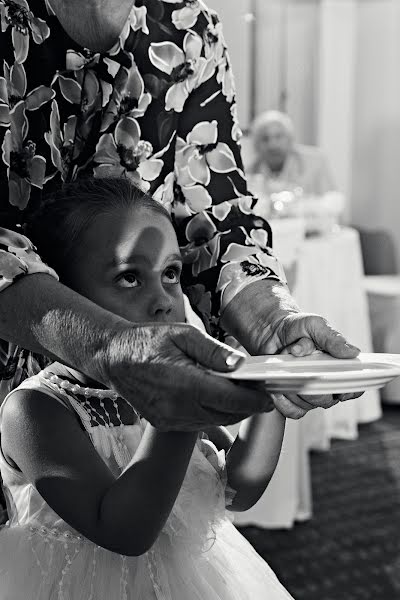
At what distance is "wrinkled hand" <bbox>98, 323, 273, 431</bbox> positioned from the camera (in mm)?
742

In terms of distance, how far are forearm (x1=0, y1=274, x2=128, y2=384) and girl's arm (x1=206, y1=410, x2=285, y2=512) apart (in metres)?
0.33

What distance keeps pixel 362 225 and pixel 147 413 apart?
6.38m

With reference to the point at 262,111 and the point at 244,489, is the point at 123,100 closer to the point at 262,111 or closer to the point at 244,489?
the point at 244,489

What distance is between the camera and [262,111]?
23.4ft

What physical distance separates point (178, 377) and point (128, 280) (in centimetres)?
34

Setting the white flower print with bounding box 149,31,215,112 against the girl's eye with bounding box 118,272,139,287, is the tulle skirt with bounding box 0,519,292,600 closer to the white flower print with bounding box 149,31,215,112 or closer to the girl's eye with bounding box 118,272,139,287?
the girl's eye with bounding box 118,272,139,287

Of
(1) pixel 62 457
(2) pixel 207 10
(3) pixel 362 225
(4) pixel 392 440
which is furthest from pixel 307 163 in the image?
(1) pixel 62 457

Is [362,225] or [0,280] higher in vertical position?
[0,280]

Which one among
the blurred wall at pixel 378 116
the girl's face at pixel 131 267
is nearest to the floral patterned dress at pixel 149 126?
the girl's face at pixel 131 267

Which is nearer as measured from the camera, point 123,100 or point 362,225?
point 123,100

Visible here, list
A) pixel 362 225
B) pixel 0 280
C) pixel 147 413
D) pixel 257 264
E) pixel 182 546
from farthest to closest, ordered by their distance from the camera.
Answer: 1. pixel 362 225
2. pixel 257 264
3. pixel 182 546
4. pixel 0 280
5. pixel 147 413

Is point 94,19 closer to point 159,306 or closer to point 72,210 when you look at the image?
point 72,210

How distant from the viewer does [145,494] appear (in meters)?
0.96

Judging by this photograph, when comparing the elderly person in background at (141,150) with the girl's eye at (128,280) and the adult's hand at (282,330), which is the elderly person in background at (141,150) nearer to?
the adult's hand at (282,330)
